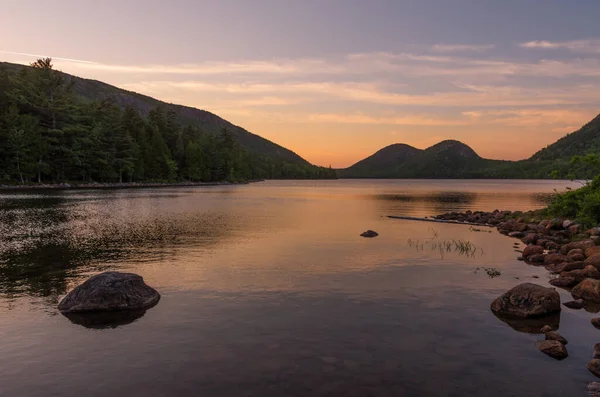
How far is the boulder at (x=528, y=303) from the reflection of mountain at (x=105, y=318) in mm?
16006

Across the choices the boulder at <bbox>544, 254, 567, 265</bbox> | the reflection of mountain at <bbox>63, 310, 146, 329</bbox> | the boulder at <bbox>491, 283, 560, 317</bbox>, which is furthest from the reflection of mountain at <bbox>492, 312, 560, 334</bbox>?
the reflection of mountain at <bbox>63, 310, 146, 329</bbox>

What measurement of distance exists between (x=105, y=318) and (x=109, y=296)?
1.38m

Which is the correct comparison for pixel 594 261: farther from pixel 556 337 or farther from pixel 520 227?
pixel 520 227

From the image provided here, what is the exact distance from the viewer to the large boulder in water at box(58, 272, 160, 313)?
55.8 feet

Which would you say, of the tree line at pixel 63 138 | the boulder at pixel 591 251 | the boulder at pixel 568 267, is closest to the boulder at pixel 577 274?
the boulder at pixel 568 267

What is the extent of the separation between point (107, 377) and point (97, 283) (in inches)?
299

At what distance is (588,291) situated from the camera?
63.1 feet

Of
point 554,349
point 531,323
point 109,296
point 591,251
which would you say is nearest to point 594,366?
point 554,349

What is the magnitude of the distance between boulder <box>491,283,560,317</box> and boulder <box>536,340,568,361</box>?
3266 millimetres

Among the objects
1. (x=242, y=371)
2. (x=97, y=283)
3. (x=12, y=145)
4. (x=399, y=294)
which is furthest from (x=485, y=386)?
(x=12, y=145)

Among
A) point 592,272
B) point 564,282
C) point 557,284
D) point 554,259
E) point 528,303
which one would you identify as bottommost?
point 557,284

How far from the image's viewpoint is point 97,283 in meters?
17.8

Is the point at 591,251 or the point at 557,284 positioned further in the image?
the point at 591,251

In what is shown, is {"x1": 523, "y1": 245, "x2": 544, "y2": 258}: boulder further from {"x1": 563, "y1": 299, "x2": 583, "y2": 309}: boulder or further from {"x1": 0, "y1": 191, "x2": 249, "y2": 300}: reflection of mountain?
{"x1": 0, "y1": 191, "x2": 249, "y2": 300}: reflection of mountain
